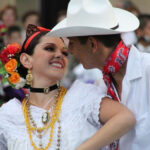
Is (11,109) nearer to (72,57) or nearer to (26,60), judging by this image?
(26,60)

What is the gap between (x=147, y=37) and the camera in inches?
235

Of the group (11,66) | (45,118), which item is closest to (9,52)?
(11,66)

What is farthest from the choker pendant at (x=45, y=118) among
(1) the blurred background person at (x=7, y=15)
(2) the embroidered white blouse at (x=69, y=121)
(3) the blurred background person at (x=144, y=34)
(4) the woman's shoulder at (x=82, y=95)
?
(1) the blurred background person at (x=7, y=15)

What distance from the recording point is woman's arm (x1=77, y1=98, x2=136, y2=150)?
2.46m

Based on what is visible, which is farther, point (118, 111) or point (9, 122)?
point (9, 122)

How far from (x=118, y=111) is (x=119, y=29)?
0.52 m

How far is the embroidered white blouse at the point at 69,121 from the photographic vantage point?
272 cm

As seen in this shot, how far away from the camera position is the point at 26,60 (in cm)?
306

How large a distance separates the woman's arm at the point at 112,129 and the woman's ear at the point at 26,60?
0.75 m

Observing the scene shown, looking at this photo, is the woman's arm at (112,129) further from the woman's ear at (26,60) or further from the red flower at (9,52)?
the red flower at (9,52)

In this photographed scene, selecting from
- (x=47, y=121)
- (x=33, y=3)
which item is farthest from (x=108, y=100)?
(x=33, y=3)

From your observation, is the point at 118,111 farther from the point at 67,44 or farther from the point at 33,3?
the point at 33,3

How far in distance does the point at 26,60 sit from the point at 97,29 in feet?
2.25

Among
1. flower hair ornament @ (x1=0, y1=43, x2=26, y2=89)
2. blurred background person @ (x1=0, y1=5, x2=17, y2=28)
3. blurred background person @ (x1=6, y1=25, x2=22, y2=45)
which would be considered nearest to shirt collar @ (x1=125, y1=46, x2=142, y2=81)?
flower hair ornament @ (x1=0, y1=43, x2=26, y2=89)
